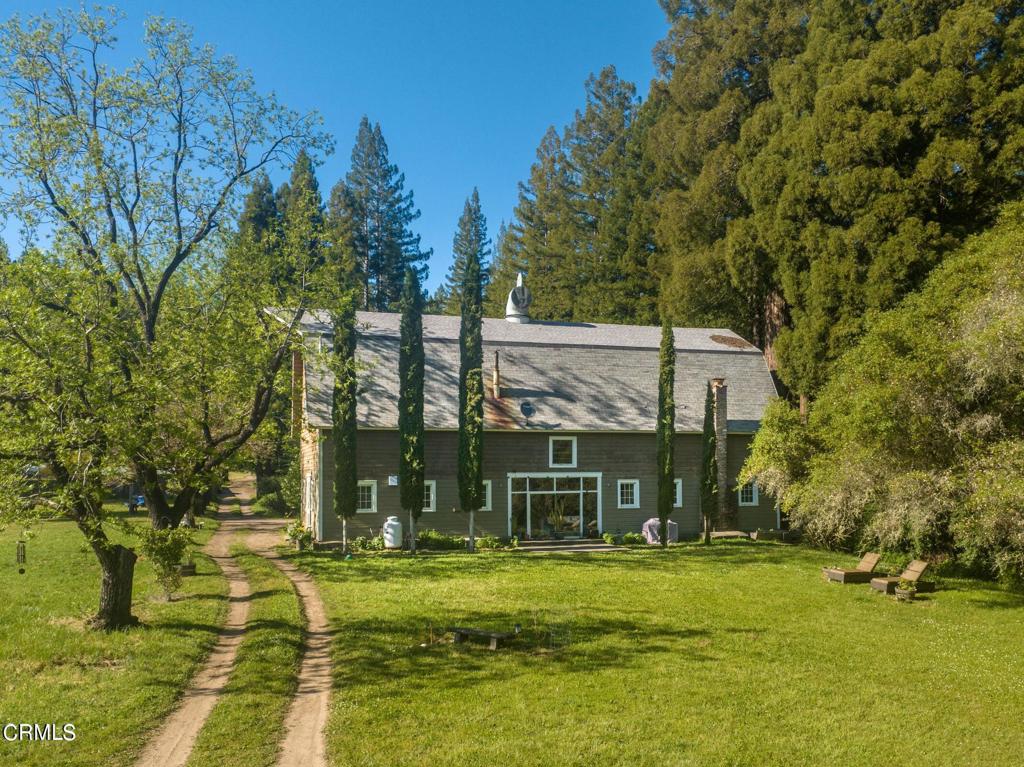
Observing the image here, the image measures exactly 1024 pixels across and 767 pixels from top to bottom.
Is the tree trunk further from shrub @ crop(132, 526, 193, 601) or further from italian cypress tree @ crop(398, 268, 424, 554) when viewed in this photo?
Result: italian cypress tree @ crop(398, 268, 424, 554)

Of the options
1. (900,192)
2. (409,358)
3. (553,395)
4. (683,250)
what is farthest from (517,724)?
(683,250)

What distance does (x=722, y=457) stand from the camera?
88.9ft

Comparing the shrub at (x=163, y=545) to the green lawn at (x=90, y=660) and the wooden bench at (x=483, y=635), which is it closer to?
the green lawn at (x=90, y=660)

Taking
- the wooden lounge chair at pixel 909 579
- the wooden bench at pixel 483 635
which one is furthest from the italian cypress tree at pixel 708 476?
the wooden bench at pixel 483 635

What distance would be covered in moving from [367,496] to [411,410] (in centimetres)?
333

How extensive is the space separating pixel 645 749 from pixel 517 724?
1.48 m

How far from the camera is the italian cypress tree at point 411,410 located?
23.1 m

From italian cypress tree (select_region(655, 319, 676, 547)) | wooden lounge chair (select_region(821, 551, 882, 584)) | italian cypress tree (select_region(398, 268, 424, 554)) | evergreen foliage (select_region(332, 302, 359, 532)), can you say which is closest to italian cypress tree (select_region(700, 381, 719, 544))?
italian cypress tree (select_region(655, 319, 676, 547))

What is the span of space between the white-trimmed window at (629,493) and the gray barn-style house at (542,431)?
0.04m

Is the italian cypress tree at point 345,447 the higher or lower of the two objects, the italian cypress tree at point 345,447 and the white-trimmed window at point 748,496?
the higher

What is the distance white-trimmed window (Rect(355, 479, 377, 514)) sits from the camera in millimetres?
24125

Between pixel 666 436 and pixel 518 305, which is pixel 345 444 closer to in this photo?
pixel 666 436

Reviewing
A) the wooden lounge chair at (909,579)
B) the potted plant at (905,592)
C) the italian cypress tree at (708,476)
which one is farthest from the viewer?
the italian cypress tree at (708,476)

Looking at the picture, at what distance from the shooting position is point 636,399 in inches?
1081
